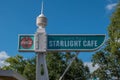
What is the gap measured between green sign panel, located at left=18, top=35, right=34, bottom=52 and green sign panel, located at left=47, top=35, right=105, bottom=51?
0.59 metres

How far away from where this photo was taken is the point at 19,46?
1262 cm

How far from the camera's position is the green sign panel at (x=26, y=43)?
12.5 metres

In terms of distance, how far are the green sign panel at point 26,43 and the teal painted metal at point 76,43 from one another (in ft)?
1.95

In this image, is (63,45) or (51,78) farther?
(51,78)

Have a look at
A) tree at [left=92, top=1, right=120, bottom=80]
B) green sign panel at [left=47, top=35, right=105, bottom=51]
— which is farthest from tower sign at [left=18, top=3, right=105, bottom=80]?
tree at [left=92, top=1, right=120, bottom=80]

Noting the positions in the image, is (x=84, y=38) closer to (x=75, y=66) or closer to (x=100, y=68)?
(x=100, y=68)

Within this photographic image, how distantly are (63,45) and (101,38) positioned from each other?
133 centimetres

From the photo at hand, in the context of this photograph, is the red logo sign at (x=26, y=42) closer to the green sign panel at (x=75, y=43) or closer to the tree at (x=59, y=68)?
the green sign panel at (x=75, y=43)

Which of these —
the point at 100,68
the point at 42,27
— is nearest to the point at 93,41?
the point at 42,27

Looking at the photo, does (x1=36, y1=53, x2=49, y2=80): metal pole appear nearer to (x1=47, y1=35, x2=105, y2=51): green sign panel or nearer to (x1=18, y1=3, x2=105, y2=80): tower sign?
(x1=18, y1=3, x2=105, y2=80): tower sign

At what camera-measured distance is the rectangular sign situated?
12539mm

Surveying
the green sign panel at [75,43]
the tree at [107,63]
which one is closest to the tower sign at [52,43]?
the green sign panel at [75,43]

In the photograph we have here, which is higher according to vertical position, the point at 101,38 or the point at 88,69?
the point at 101,38

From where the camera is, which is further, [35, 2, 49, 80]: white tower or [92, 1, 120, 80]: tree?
[92, 1, 120, 80]: tree
